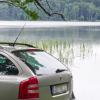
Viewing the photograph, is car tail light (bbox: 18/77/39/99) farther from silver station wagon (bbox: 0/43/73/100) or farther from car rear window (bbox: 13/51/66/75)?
car rear window (bbox: 13/51/66/75)

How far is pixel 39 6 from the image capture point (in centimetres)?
1204

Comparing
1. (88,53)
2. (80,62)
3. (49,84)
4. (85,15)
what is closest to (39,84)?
(49,84)

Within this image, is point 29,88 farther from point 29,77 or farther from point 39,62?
point 39,62

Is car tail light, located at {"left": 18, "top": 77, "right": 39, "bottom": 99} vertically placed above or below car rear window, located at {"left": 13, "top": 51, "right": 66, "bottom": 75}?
below

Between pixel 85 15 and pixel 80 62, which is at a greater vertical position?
pixel 80 62

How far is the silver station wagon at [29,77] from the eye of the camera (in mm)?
6914

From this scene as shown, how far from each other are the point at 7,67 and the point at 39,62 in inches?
22.4

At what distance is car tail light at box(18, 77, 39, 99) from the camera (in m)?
6.88

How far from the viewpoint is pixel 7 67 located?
23.4 ft

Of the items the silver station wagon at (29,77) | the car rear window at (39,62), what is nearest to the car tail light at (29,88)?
the silver station wagon at (29,77)

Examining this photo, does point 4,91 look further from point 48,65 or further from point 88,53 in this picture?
point 88,53

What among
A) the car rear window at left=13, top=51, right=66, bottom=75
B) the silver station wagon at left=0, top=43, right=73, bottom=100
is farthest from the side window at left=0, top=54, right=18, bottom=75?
the car rear window at left=13, top=51, right=66, bottom=75

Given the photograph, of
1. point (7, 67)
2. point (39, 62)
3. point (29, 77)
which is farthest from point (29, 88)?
point (39, 62)

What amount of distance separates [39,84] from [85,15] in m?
136
